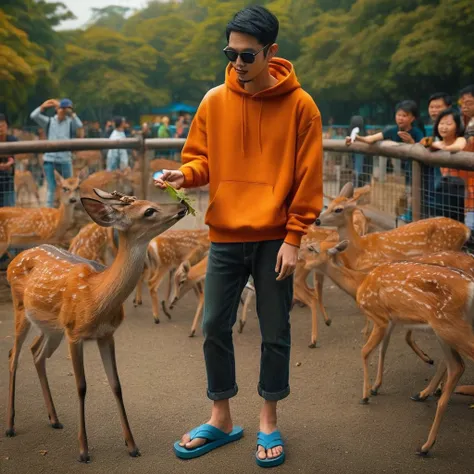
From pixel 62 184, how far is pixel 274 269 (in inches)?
191

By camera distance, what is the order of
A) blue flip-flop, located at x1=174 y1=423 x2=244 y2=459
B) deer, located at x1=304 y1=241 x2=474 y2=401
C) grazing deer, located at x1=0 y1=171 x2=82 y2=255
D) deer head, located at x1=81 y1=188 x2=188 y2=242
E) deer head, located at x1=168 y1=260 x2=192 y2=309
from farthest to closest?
1. grazing deer, located at x1=0 y1=171 x2=82 y2=255
2. deer head, located at x1=168 y1=260 x2=192 y2=309
3. deer, located at x1=304 y1=241 x2=474 y2=401
4. blue flip-flop, located at x1=174 y1=423 x2=244 y2=459
5. deer head, located at x1=81 y1=188 x2=188 y2=242

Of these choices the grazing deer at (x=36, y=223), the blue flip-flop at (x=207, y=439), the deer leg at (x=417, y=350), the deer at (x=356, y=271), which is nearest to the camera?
the blue flip-flop at (x=207, y=439)

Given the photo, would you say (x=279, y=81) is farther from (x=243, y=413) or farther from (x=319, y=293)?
(x=319, y=293)

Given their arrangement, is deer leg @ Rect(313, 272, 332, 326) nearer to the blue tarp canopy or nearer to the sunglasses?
the sunglasses

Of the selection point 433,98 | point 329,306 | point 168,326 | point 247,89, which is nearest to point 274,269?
point 247,89

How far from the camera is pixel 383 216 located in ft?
26.1

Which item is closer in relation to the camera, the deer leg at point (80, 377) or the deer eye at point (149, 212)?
the deer eye at point (149, 212)

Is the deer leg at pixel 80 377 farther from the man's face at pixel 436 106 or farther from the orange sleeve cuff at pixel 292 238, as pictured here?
the man's face at pixel 436 106

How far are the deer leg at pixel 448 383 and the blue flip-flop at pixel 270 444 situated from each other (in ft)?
2.24

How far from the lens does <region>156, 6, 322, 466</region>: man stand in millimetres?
3564

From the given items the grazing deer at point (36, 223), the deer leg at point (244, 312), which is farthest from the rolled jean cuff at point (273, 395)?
the grazing deer at point (36, 223)

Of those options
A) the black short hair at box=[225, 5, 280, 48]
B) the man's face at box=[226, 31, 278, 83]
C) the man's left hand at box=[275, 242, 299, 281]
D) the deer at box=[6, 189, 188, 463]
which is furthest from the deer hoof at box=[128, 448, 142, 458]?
the black short hair at box=[225, 5, 280, 48]

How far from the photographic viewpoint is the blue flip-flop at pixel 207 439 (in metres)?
3.83

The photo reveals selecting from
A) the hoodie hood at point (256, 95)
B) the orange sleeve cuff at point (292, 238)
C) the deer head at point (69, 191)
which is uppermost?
the hoodie hood at point (256, 95)
